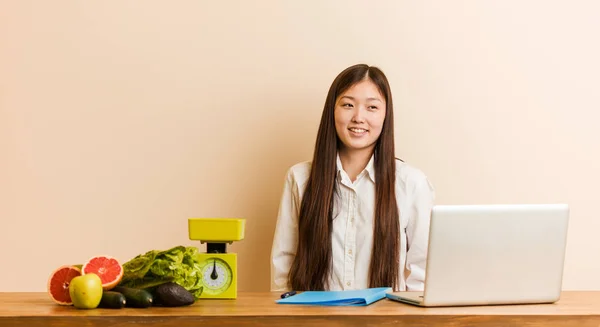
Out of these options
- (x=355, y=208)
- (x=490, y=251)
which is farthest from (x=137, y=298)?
(x=355, y=208)

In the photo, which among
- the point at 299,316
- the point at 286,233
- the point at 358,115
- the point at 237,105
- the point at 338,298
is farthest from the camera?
the point at 237,105

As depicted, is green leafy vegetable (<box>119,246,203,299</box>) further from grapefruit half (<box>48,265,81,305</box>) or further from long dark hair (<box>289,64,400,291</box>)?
long dark hair (<box>289,64,400,291</box>)

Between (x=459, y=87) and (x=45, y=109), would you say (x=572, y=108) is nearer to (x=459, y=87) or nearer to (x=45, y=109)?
(x=459, y=87)

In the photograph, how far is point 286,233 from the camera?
Result: 3.27m

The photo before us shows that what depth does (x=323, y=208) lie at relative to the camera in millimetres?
3146

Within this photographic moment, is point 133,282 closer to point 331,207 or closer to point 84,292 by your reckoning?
point 84,292

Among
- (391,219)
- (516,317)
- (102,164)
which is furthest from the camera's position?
(102,164)

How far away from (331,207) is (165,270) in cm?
109

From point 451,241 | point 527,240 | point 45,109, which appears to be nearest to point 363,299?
point 451,241

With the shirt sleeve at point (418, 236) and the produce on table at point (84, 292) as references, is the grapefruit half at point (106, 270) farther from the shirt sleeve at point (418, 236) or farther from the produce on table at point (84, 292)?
the shirt sleeve at point (418, 236)

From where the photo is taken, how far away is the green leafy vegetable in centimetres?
226

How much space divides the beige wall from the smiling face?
36 centimetres

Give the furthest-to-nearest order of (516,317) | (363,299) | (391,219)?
(391,219) → (363,299) → (516,317)

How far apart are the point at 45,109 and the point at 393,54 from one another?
1.63 m
